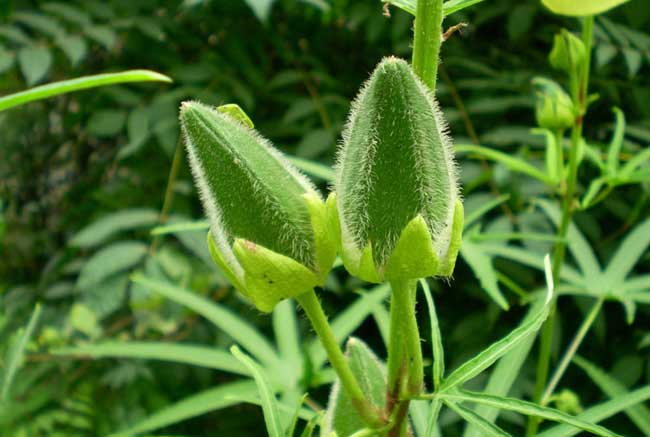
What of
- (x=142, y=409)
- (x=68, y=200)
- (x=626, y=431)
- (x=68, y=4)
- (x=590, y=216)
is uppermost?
(x=68, y=4)

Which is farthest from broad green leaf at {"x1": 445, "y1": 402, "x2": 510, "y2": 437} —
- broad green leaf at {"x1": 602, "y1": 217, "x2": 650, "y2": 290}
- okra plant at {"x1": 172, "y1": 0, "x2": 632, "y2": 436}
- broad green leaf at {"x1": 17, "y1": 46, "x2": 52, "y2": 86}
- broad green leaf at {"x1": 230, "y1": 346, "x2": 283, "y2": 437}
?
broad green leaf at {"x1": 17, "y1": 46, "x2": 52, "y2": 86}

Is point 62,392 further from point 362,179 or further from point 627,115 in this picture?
point 627,115

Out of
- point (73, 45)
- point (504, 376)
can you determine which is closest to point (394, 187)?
point (504, 376)

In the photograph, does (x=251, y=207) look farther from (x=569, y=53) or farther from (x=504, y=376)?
(x=569, y=53)

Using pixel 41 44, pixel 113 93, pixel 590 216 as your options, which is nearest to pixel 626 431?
pixel 590 216

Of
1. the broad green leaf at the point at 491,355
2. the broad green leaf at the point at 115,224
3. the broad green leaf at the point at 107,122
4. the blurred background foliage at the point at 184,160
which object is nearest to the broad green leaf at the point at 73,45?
the blurred background foliage at the point at 184,160

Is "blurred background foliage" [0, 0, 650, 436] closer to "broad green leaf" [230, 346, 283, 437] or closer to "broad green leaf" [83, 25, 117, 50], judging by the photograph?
"broad green leaf" [83, 25, 117, 50]
